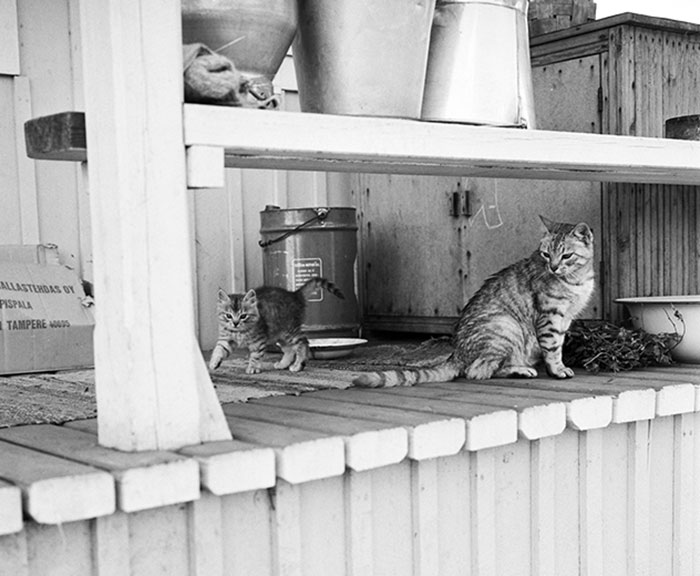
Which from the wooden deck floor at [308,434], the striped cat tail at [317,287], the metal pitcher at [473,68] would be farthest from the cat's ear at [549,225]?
the striped cat tail at [317,287]

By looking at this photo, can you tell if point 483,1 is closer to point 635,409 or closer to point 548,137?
point 548,137

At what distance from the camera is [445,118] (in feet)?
8.11

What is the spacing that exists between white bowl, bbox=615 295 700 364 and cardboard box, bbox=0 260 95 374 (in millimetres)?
1945

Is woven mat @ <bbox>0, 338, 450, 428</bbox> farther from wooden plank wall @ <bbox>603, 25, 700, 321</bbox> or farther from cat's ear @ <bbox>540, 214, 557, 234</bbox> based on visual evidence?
wooden plank wall @ <bbox>603, 25, 700, 321</bbox>

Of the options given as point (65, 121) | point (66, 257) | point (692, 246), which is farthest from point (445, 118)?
point (66, 257)

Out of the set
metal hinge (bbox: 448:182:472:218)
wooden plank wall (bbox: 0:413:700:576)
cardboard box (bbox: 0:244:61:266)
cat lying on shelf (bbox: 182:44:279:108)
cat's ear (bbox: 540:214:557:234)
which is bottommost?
wooden plank wall (bbox: 0:413:700:576)

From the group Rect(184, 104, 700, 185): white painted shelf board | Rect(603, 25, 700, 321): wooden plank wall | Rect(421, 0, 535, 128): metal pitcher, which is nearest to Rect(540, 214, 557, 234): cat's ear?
Rect(184, 104, 700, 185): white painted shelf board

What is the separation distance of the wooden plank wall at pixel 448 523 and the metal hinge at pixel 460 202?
5.24 ft

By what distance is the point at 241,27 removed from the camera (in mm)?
2061

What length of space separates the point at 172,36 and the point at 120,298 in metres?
0.50

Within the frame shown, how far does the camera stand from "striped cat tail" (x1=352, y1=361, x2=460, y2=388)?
2.70m

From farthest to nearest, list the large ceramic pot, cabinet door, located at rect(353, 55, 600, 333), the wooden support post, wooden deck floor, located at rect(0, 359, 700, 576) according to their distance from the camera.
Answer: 1. cabinet door, located at rect(353, 55, 600, 333)
2. the large ceramic pot
3. the wooden support post
4. wooden deck floor, located at rect(0, 359, 700, 576)

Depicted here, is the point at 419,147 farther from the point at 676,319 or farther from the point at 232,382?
the point at 676,319

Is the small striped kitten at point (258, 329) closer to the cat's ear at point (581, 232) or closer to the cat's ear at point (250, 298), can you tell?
the cat's ear at point (250, 298)
